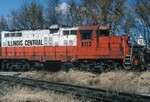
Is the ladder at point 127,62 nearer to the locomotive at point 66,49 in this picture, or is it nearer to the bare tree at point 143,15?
the locomotive at point 66,49

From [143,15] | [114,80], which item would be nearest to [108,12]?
[143,15]

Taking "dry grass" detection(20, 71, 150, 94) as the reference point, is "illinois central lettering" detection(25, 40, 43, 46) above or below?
above

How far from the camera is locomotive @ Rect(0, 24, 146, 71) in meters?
24.3

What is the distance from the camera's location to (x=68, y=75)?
21656 millimetres

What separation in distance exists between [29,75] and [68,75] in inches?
176

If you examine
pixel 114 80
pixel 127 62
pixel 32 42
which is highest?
pixel 32 42

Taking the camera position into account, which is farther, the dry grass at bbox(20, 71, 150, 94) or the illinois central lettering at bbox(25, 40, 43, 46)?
the illinois central lettering at bbox(25, 40, 43, 46)

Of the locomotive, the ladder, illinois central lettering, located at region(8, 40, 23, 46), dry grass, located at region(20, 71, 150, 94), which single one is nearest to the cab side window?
the locomotive

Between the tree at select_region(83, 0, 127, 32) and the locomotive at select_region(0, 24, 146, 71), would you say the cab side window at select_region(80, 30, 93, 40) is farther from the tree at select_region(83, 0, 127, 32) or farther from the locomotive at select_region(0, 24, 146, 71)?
the tree at select_region(83, 0, 127, 32)

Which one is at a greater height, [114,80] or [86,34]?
[86,34]

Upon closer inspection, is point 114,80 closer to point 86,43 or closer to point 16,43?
point 86,43

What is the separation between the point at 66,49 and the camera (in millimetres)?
26391

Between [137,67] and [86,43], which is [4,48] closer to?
[86,43]

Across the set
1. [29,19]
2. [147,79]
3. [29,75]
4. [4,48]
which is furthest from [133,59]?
[29,19]
